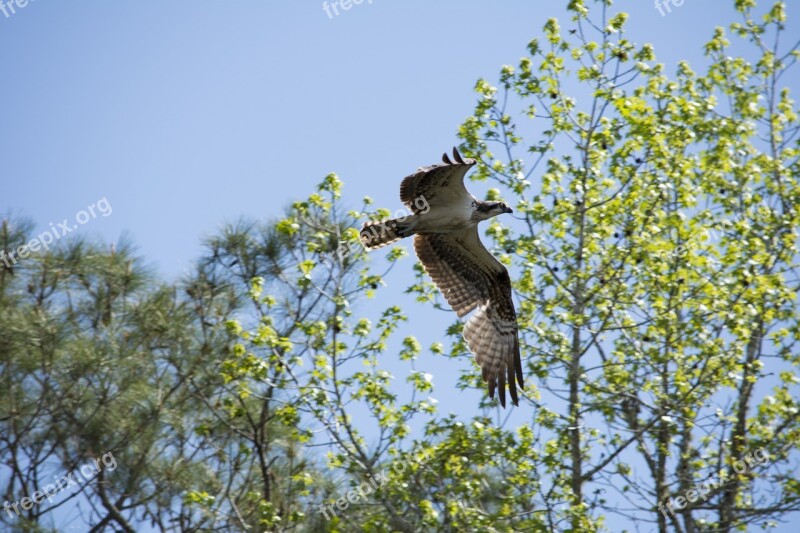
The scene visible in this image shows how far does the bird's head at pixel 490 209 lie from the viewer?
34.2 feet

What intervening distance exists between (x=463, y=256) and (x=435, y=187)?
153 centimetres

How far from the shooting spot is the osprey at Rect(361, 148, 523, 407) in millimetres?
10250

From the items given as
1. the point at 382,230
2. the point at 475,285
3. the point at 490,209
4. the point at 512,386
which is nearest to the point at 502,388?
the point at 512,386

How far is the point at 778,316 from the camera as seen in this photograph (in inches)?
468

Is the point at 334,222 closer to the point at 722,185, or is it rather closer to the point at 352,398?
the point at 352,398

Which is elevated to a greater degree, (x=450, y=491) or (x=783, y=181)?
(x=783, y=181)

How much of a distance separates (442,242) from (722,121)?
15.1 ft

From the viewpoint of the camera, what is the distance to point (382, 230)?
10.6 meters

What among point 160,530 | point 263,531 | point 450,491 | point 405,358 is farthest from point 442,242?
point 160,530

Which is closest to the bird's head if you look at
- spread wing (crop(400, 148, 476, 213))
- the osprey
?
the osprey

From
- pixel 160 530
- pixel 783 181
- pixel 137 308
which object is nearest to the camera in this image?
pixel 160 530

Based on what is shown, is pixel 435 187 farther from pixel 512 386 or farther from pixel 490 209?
pixel 512 386

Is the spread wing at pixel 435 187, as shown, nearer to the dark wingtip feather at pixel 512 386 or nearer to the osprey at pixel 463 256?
the osprey at pixel 463 256

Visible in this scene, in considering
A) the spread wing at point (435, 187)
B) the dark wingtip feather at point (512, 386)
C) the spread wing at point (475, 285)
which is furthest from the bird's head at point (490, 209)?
the dark wingtip feather at point (512, 386)
